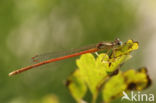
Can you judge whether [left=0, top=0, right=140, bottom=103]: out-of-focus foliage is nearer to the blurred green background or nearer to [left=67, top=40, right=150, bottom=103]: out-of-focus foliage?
the blurred green background

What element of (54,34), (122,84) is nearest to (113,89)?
(122,84)

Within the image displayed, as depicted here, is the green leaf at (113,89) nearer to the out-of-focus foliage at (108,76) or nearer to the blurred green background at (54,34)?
the out-of-focus foliage at (108,76)

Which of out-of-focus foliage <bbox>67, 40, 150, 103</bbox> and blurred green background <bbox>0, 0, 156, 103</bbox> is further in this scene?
blurred green background <bbox>0, 0, 156, 103</bbox>

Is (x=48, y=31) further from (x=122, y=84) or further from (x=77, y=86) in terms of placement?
(x=122, y=84)

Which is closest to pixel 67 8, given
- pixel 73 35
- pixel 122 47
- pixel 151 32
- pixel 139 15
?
pixel 73 35

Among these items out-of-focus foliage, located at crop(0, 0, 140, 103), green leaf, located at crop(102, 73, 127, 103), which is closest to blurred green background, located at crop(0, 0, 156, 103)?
out-of-focus foliage, located at crop(0, 0, 140, 103)

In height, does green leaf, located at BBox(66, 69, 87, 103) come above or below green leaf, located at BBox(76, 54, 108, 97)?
below
